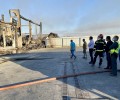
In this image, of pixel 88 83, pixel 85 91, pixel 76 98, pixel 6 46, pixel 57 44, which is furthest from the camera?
pixel 57 44

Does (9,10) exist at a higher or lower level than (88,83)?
higher

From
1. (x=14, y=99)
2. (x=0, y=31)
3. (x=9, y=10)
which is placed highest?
(x=9, y=10)

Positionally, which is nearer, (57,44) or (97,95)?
(97,95)

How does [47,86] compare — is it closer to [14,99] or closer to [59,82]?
[59,82]

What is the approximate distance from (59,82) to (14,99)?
2821mm

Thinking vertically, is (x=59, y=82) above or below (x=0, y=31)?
below

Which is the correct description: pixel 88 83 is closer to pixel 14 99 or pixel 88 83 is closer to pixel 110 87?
pixel 110 87

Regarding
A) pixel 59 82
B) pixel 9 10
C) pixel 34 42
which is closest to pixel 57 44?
pixel 34 42

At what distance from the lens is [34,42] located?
50500mm

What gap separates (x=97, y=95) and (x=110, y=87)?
1.36 metres

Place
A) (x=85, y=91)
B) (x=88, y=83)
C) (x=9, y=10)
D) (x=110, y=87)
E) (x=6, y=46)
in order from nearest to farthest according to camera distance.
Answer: (x=85, y=91)
(x=110, y=87)
(x=88, y=83)
(x=6, y=46)
(x=9, y=10)

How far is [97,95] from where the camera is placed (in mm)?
8008

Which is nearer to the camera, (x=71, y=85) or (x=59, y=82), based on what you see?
(x=71, y=85)

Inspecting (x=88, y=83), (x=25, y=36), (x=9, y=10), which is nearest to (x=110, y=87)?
(x=88, y=83)
